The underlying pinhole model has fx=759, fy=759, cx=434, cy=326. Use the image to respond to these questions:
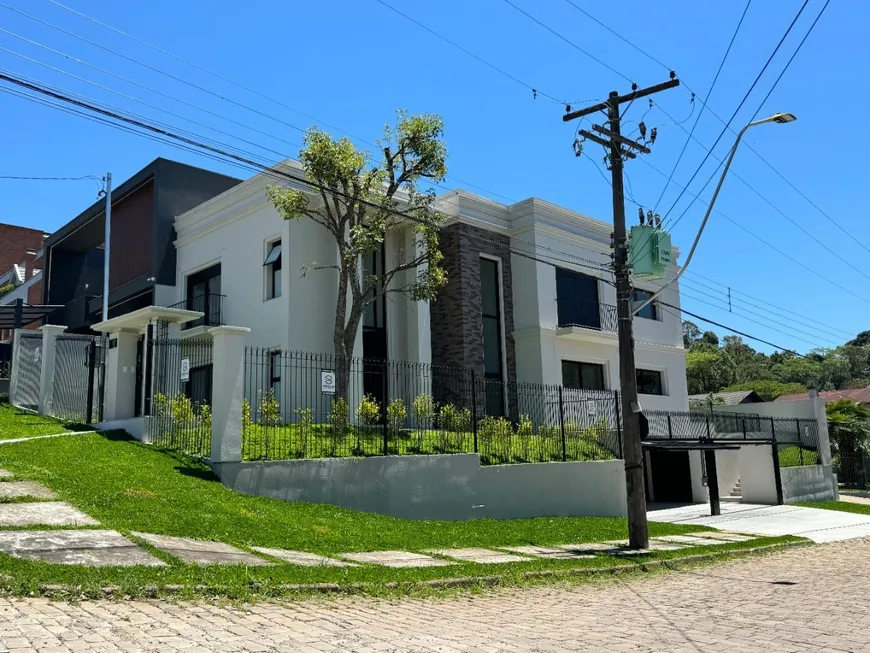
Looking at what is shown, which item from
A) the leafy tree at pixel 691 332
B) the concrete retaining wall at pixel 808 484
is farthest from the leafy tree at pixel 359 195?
the leafy tree at pixel 691 332

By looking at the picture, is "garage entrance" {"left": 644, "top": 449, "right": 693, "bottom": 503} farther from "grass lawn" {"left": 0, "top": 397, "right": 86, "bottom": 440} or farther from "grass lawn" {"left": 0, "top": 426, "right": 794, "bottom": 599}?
"grass lawn" {"left": 0, "top": 397, "right": 86, "bottom": 440}

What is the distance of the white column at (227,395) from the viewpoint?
1246 cm

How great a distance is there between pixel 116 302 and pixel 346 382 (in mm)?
13129

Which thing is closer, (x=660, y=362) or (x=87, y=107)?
(x=87, y=107)

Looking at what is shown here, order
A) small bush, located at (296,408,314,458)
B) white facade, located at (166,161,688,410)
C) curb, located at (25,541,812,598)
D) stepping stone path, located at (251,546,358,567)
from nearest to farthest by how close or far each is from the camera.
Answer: curb, located at (25,541,812,598) < stepping stone path, located at (251,546,358,567) < small bush, located at (296,408,314,458) < white facade, located at (166,161,688,410)

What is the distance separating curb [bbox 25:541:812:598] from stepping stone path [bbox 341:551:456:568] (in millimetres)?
934

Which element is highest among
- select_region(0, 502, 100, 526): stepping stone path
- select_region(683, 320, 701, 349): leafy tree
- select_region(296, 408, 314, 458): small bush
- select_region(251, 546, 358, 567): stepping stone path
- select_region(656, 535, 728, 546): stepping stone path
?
select_region(683, 320, 701, 349): leafy tree

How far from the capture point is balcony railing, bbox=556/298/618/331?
2575 centimetres

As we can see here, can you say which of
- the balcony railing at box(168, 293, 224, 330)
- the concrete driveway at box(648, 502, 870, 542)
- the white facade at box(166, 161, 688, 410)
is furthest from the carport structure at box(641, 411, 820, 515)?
the balcony railing at box(168, 293, 224, 330)

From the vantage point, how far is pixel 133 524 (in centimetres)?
927

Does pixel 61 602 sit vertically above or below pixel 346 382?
below

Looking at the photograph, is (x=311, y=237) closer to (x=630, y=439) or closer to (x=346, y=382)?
(x=346, y=382)

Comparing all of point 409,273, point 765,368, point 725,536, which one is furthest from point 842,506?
point 765,368

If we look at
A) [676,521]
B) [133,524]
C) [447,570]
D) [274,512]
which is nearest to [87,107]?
[133,524]
